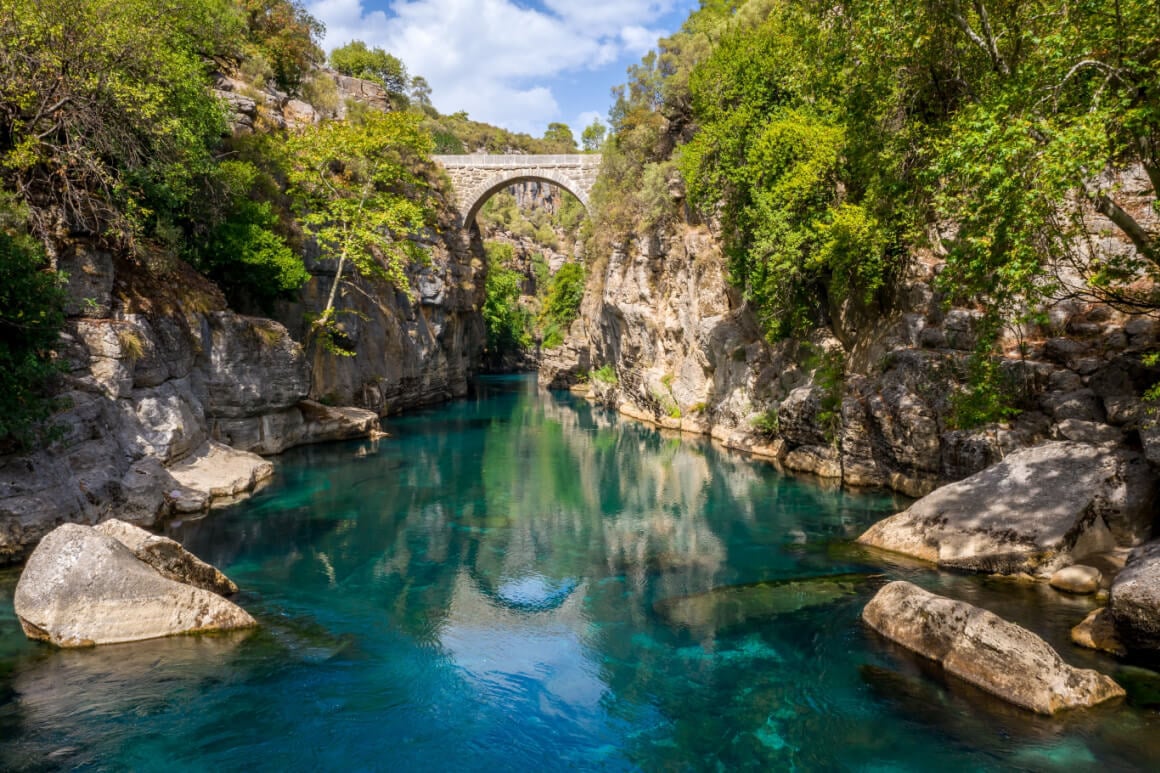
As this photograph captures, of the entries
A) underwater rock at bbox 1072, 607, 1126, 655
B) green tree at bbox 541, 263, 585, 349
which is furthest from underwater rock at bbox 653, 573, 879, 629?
green tree at bbox 541, 263, 585, 349

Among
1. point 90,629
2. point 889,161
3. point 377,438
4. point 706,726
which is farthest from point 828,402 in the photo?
point 90,629

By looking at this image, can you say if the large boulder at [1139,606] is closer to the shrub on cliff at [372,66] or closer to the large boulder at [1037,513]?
the large boulder at [1037,513]

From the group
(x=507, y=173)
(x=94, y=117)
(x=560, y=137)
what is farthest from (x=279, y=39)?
(x=560, y=137)

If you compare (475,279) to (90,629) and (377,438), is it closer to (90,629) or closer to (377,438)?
(377,438)

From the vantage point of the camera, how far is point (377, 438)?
86.2ft

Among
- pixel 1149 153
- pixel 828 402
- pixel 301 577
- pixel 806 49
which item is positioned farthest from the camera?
pixel 828 402

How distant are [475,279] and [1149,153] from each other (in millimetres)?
36996

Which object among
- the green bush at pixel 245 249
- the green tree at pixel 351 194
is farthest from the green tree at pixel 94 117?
the green tree at pixel 351 194

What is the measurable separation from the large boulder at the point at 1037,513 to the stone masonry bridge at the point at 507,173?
3512 centimetres

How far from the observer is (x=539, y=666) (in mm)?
9188

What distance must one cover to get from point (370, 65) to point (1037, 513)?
54.7 m

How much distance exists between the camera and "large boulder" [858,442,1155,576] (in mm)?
10961

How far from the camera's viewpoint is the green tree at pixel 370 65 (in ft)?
169

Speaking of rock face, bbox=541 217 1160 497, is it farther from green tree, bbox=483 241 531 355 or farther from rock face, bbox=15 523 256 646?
green tree, bbox=483 241 531 355
